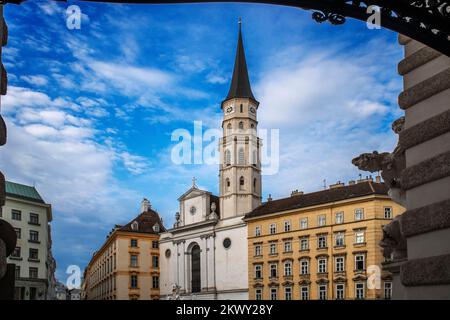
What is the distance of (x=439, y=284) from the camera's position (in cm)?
667

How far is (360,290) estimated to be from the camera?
51.8 m

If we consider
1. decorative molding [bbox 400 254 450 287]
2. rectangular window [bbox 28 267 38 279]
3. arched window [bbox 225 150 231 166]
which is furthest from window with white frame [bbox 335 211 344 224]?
decorative molding [bbox 400 254 450 287]

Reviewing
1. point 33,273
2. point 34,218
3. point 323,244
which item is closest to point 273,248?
point 323,244

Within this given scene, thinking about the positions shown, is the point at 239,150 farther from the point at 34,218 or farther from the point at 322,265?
the point at 34,218

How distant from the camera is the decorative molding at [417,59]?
7644 millimetres

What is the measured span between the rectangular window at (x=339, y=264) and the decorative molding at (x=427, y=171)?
48.2 m

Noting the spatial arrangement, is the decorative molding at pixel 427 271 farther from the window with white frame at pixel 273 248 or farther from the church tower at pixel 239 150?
the church tower at pixel 239 150

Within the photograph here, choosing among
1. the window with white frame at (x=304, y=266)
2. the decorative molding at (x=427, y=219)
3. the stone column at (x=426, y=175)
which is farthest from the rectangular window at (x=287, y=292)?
the decorative molding at (x=427, y=219)

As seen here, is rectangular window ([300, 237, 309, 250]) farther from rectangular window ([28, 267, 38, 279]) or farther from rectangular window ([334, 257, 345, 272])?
rectangular window ([28, 267, 38, 279])

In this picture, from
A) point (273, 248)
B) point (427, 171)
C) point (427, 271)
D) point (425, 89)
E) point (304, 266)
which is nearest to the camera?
point (427, 271)

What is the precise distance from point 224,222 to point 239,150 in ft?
35.7
